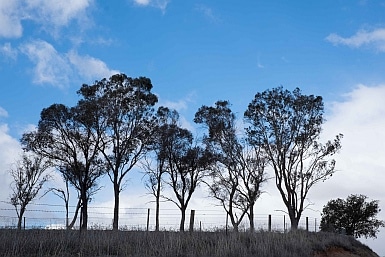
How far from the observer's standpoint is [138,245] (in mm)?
14375

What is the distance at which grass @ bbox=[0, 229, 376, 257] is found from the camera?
12.8 metres

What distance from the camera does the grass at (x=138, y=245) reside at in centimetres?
1278

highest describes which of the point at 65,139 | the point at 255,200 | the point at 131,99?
the point at 131,99

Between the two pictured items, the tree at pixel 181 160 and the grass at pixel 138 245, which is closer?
the grass at pixel 138 245

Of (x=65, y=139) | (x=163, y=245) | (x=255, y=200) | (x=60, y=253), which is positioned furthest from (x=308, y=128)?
(x=60, y=253)

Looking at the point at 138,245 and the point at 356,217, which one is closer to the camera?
the point at 138,245

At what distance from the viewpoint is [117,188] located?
38344mm

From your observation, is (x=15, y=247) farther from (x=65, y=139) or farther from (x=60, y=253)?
(x=65, y=139)

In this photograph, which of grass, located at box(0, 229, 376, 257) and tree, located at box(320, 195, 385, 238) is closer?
grass, located at box(0, 229, 376, 257)

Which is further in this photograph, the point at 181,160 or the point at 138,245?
the point at 181,160

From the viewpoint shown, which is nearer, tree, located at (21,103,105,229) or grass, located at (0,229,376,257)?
grass, located at (0,229,376,257)

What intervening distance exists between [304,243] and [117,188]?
20787 millimetres

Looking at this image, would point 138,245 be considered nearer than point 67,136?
Yes

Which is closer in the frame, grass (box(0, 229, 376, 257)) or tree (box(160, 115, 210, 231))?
grass (box(0, 229, 376, 257))
